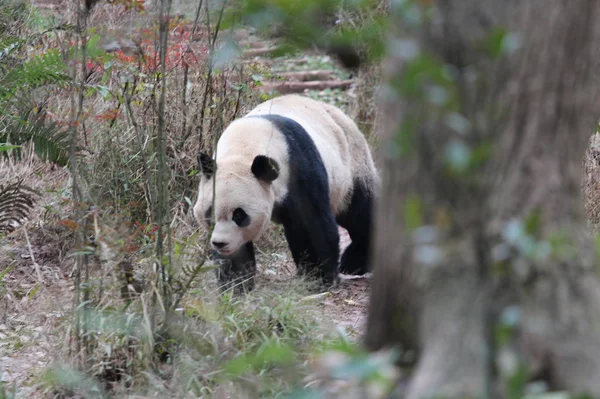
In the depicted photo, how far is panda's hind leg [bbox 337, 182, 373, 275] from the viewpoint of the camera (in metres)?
7.34

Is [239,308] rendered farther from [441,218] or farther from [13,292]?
[441,218]

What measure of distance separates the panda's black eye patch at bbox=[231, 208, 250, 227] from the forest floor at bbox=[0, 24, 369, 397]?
52 cm

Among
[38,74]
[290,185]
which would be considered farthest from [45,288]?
[290,185]

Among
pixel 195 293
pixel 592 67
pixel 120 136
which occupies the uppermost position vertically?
pixel 120 136

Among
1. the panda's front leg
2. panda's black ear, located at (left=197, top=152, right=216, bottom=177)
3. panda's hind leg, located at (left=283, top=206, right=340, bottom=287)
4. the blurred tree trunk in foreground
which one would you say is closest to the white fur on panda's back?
panda's hind leg, located at (left=283, top=206, right=340, bottom=287)

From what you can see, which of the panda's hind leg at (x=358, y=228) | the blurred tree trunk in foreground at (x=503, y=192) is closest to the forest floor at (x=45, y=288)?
the panda's hind leg at (x=358, y=228)

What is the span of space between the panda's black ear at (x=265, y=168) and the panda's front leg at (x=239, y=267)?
2.19 feet

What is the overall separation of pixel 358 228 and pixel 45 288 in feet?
9.58

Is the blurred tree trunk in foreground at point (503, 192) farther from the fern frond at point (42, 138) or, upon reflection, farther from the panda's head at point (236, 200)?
the fern frond at point (42, 138)

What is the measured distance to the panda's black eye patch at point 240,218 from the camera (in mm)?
5977

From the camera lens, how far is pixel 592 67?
7.38 feet

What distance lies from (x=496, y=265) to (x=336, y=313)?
160 inches

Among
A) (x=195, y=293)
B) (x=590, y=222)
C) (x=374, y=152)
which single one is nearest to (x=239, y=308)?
(x=195, y=293)

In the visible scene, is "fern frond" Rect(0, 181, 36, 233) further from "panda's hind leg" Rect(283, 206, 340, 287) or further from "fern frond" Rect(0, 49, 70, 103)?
"panda's hind leg" Rect(283, 206, 340, 287)
